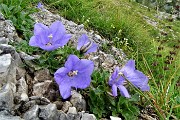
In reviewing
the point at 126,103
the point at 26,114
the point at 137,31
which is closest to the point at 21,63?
the point at 26,114

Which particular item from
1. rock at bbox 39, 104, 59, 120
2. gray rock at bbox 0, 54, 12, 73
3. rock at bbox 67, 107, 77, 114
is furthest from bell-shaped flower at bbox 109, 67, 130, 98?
gray rock at bbox 0, 54, 12, 73

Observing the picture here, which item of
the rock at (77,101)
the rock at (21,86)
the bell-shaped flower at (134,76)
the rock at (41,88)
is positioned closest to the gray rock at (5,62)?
the rock at (21,86)

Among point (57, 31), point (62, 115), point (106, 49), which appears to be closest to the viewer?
→ point (62, 115)

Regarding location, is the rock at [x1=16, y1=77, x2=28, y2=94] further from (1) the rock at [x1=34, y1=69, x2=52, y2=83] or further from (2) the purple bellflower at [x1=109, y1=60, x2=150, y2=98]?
(2) the purple bellflower at [x1=109, y1=60, x2=150, y2=98]

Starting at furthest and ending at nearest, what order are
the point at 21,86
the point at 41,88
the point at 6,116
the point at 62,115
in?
the point at 41,88, the point at 21,86, the point at 62,115, the point at 6,116

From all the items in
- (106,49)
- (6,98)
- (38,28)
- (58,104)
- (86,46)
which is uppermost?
(38,28)

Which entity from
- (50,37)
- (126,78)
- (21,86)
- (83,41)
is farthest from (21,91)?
(126,78)

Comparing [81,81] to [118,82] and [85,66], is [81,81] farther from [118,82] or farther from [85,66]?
[118,82]
